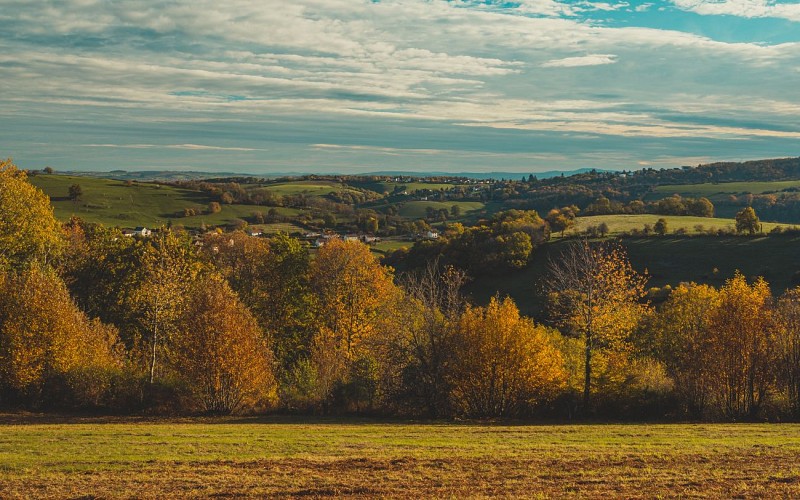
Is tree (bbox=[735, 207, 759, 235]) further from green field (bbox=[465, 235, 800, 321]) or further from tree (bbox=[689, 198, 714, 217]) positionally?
tree (bbox=[689, 198, 714, 217])

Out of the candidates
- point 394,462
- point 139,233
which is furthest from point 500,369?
point 139,233

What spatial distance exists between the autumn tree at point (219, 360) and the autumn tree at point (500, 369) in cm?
1308

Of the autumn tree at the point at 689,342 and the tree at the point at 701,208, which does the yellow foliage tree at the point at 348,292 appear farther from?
the tree at the point at 701,208

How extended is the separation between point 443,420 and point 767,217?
6349 inches

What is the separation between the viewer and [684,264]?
112 metres

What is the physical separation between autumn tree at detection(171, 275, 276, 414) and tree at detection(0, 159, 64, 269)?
17.6m

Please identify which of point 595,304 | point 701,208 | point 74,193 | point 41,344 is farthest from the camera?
point 701,208

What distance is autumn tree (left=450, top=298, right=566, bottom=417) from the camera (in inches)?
1596

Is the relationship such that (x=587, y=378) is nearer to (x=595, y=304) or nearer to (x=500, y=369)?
(x=595, y=304)

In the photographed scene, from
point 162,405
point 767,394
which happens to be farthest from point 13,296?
point 767,394

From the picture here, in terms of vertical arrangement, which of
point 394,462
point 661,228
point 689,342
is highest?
point 661,228

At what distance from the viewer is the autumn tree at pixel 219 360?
39594 mm

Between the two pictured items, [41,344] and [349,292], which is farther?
[349,292]

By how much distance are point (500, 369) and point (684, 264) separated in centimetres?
8454
